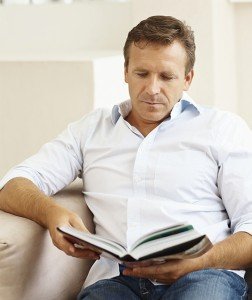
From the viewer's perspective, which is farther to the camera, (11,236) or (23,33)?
(23,33)

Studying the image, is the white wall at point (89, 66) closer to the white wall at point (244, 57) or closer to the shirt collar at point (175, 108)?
the white wall at point (244, 57)

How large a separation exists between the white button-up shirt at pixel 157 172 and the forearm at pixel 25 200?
0.05 m

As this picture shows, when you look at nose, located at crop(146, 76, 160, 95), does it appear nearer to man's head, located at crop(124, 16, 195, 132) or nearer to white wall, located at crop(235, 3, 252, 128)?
man's head, located at crop(124, 16, 195, 132)

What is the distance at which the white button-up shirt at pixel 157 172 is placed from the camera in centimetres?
237

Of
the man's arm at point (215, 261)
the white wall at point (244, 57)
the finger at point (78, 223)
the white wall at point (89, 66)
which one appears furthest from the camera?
the white wall at point (244, 57)

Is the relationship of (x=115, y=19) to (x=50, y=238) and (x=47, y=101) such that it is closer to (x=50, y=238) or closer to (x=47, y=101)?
(x=47, y=101)

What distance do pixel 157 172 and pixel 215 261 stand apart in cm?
34

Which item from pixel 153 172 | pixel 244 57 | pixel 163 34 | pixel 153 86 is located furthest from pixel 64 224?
pixel 244 57

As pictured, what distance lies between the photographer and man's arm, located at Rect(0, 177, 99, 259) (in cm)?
219

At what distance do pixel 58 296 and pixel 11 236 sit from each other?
0.24m

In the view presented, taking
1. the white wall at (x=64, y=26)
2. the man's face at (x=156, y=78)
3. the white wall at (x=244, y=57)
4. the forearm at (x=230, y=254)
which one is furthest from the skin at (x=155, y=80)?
the white wall at (x=64, y=26)

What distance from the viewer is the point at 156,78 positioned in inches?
95.3

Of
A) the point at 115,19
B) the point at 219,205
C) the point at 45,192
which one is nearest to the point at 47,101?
the point at 115,19

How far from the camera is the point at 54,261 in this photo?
7.72ft
